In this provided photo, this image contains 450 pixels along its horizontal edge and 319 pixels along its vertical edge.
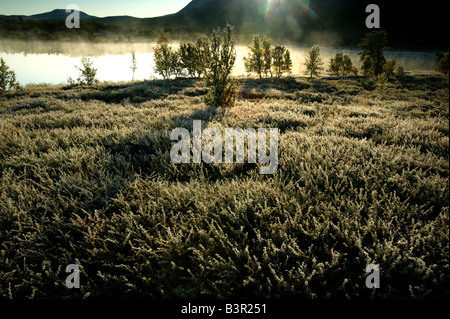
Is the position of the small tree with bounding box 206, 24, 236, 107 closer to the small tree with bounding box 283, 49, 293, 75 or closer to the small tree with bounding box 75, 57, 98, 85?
the small tree with bounding box 75, 57, 98, 85

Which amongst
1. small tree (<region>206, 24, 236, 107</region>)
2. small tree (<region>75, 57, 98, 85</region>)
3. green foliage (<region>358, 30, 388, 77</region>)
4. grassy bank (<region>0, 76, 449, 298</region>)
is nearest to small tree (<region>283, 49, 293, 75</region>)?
green foliage (<region>358, 30, 388, 77</region>)

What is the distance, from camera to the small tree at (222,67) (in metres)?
10.5

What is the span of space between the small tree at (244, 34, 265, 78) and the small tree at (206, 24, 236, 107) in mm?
45344

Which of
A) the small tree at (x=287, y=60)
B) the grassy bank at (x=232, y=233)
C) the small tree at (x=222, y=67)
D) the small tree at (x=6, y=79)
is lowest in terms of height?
the grassy bank at (x=232, y=233)

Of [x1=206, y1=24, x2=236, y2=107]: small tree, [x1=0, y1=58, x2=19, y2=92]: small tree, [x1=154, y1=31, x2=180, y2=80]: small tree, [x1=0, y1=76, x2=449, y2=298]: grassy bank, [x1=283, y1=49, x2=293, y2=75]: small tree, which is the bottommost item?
[x1=0, y1=76, x2=449, y2=298]: grassy bank

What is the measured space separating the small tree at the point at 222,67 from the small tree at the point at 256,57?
45.3 meters

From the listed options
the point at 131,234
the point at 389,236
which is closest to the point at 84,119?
the point at 131,234

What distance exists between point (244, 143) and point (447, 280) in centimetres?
395

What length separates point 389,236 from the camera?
2480mm

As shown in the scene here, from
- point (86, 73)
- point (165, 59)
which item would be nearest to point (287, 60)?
point (165, 59)

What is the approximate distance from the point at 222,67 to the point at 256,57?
49.7 meters

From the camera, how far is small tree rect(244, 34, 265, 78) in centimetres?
5388

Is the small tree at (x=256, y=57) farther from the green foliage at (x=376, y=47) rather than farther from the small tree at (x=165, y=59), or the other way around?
the green foliage at (x=376, y=47)

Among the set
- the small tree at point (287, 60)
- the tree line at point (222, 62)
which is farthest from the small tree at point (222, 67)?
the small tree at point (287, 60)
